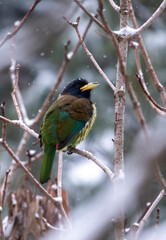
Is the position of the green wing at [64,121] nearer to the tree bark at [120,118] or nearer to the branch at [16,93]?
the branch at [16,93]

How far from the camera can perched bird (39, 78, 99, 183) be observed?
3.30m

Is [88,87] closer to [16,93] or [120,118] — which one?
[16,93]

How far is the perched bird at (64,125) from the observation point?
10.8 ft

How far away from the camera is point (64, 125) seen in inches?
138

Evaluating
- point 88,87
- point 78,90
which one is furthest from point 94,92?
point 88,87

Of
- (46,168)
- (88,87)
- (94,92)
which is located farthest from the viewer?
(94,92)

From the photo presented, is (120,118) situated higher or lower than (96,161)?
higher

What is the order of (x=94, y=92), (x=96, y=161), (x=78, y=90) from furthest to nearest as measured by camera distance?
(x=94, y=92), (x=78, y=90), (x=96, y=161)

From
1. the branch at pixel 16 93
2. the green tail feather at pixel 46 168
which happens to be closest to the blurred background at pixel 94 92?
the branch at pixel 16 93

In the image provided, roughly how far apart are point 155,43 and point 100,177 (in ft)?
7.44

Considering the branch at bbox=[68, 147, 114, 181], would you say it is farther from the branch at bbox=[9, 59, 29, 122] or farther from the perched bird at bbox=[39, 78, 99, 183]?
the branch at bbox=[9, 59, 29, 122]

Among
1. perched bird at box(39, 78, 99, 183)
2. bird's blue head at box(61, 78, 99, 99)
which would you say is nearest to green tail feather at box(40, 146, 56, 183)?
perched bird at box(39, 78, 99, 183)

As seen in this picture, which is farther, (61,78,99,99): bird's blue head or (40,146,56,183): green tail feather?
(61,78,99,99): bird's blue head

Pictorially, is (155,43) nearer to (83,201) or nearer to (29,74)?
(29,74)
